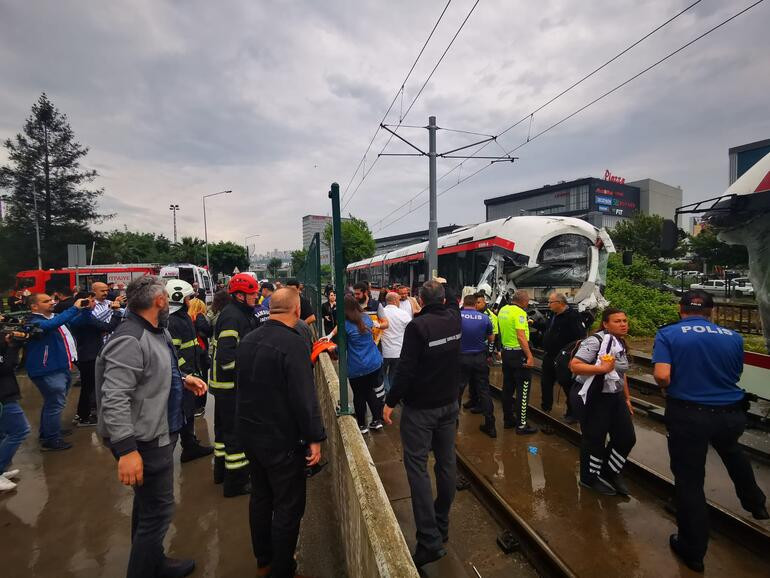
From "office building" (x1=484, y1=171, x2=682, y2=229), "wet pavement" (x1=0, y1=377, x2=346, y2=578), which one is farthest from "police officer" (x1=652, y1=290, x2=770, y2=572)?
"office building" (x1=484, y1=171, x2=682, y2=229)

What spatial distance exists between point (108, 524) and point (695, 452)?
4.61 metres

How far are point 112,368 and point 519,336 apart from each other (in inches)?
168

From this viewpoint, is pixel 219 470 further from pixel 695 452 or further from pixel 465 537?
pixel 695 452

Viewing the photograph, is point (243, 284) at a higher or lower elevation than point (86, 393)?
higher

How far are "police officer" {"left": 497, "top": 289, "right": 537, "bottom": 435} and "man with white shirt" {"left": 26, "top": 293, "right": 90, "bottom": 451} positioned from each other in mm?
5022

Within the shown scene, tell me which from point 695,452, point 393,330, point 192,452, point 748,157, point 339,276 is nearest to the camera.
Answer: point 695,452

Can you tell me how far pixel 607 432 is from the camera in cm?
361

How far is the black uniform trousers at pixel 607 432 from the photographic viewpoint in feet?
11.5

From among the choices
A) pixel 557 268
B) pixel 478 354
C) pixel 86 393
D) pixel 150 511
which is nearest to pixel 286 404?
pixel 150 511

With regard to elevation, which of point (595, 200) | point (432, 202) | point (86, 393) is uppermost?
point (595, 200)

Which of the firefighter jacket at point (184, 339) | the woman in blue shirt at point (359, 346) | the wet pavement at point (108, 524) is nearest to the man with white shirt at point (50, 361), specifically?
the wet pavement at point (108, 524)

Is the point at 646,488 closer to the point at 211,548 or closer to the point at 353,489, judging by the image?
the point at 353,489

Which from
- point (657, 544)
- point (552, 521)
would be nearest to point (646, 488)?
point (657, 544)

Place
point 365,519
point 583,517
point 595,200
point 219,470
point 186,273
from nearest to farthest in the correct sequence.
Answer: point 365,519, point 583,517, point 219,470, point 186,273, point 595,200
